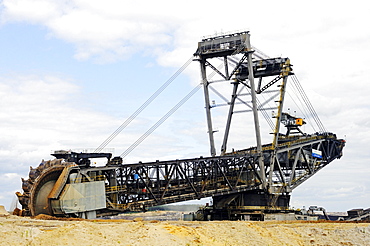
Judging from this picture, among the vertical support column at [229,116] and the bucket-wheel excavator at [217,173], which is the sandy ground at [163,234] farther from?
the vertical support column at [229,116]

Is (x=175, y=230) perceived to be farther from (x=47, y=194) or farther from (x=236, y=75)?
(x=236, y=75)

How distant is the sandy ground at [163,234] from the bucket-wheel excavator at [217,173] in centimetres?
555

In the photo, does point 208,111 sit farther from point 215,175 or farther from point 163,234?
point 163,234

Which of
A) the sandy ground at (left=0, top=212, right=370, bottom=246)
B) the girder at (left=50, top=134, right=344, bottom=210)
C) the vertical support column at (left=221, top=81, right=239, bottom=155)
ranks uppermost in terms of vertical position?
the vertical support column at (left=221, top=81, right=239, bottom=155)

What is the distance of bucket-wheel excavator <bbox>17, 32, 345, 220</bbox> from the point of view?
1540 inches

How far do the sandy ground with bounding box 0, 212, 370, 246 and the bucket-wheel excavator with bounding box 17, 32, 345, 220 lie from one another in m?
5.55

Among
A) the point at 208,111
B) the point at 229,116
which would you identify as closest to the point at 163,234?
the point at 208,111

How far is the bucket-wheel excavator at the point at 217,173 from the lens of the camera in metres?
39.1

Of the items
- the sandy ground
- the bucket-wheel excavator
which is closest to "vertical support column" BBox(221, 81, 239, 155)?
the bucket-wheel excavator

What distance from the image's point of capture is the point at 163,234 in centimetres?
2781

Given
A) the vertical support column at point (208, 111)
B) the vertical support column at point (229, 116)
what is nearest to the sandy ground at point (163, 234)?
the vertical support column at point (208, 111)

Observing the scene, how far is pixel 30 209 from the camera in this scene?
37656 mm

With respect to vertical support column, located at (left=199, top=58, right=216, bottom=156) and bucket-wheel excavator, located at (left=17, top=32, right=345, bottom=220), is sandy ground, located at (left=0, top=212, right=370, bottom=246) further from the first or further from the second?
vertical support column, located at (left=199, top=58, right=216, bottom=156)

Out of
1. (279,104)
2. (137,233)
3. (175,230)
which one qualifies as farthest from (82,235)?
(279,104)
